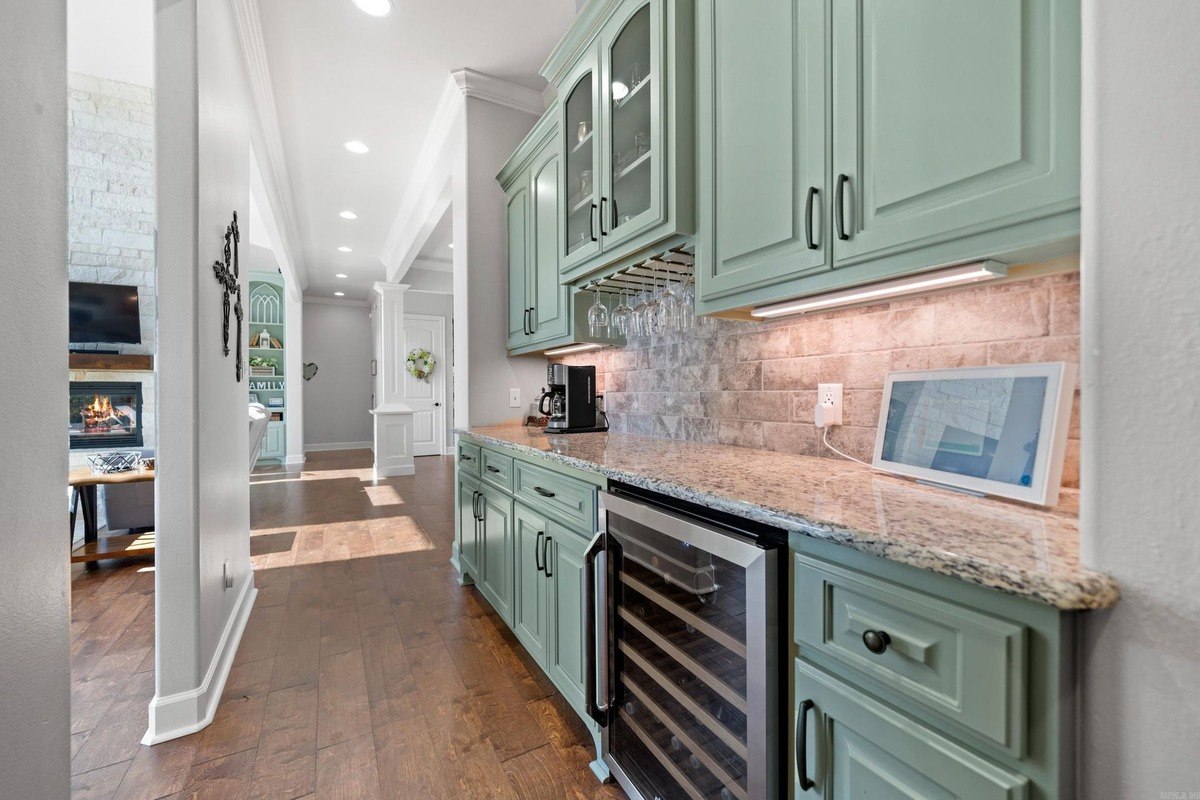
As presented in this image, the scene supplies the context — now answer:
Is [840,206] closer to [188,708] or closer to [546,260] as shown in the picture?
[546,260]

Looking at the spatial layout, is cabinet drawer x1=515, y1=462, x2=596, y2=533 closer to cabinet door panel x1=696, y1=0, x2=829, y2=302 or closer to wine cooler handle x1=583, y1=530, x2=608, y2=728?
wine cooler handle x1=583, y1=530, x2=608, y2=728

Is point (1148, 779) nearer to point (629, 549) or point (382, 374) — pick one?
point (629, 549)

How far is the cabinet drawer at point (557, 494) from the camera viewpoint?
154cm

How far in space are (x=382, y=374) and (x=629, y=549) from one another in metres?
7.38

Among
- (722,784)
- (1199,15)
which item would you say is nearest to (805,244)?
(1199,15)

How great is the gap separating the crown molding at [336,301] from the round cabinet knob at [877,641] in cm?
1081

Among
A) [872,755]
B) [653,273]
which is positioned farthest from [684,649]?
[653,273]

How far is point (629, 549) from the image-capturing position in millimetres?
1347

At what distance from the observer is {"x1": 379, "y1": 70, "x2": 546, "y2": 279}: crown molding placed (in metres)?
3.18

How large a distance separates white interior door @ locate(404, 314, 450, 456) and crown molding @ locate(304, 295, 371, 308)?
2.39m

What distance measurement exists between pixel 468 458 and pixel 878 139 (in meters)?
2.33

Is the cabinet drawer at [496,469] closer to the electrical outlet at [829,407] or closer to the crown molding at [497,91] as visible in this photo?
the electrical outlet at [829,407]

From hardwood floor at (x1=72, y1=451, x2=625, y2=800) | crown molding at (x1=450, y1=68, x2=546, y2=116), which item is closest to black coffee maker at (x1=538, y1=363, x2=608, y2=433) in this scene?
hardwood floor at (x1=72, y1=451, x2=625, y2=800)

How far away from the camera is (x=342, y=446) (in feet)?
32.2
